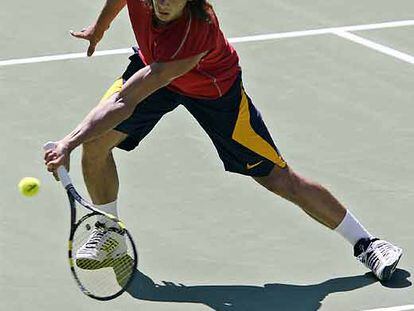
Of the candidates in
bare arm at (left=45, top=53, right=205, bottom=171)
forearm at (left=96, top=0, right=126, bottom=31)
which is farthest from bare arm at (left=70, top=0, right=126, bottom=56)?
bare arm at (left=45, top=53, right=205, bottom=171)

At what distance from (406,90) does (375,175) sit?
5.46 ft

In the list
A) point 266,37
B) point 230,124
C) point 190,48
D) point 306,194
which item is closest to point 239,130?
point 230,124

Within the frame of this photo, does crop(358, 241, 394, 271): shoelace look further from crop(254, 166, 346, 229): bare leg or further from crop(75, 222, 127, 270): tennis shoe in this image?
crop(75, 222, 127, 270): tennis shoe

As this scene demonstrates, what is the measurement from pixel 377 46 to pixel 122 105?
493cm

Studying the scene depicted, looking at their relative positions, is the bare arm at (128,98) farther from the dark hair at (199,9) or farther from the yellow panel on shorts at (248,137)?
the yellow panel on shorts at (248,137)

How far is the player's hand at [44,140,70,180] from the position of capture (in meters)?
6.96

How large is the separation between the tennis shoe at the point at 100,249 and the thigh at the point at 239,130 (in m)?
0.77

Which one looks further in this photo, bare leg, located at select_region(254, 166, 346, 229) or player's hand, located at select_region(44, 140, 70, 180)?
bare leg, located at select_region(254, 166, 346, 229)

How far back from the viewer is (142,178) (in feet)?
30.3

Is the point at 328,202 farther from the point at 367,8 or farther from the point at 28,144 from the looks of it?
the point at 367,8

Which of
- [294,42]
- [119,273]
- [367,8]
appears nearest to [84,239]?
[119,273]

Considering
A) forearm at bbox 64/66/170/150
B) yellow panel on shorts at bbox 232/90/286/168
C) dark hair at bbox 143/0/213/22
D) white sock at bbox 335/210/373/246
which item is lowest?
white sock at bbox 335/210/373/246

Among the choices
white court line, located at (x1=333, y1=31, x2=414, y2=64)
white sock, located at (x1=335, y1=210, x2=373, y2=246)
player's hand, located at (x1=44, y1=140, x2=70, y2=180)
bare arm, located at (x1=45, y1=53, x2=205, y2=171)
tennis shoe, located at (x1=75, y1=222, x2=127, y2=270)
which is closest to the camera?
player's hand, located at (x1=44, y1=140, x2=70, y2=180)

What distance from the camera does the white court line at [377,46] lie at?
450 inches
